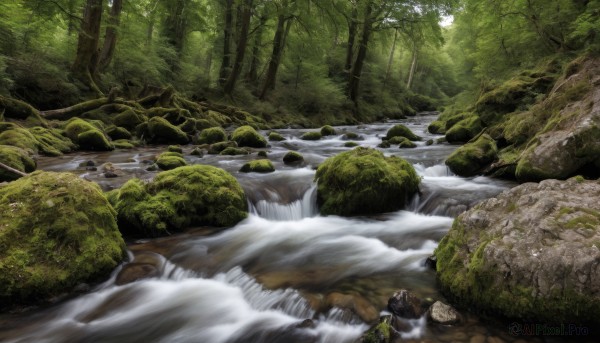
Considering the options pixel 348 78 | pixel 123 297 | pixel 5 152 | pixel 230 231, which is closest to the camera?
pixel 123 297

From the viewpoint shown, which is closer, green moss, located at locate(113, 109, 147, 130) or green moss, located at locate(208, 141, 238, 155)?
green moss, located at locate(208, 141, 238, 155)

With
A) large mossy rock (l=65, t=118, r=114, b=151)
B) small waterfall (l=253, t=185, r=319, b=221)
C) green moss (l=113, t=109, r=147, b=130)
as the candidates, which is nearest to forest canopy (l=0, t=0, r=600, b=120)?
green moss (l=113, t=109, r=147, b=130)

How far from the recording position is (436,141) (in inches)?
529

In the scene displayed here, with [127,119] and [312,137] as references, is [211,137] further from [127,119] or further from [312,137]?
[312,137]

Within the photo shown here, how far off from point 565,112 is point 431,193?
129 inches

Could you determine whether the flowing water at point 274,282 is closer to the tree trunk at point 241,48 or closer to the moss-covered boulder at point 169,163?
the moss-covered boulder at point 169,163

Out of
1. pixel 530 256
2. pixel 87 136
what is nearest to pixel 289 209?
pixel 530 256

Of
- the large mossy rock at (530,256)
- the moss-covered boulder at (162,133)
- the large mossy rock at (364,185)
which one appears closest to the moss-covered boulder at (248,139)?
the moss-covered boulder at (162,133)

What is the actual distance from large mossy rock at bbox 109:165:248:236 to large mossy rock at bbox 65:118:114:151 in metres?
5.95

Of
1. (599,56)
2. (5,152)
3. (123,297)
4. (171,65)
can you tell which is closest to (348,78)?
(171,65)

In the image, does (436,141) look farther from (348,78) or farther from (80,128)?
(348,78)

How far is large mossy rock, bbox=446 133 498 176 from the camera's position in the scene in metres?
8.43

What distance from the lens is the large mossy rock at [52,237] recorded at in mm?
3376

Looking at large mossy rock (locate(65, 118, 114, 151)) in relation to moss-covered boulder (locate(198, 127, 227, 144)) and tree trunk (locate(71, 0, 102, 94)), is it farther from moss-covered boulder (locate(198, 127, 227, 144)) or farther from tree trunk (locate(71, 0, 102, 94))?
tree trunk (locate(71, 0, 102, 94))
